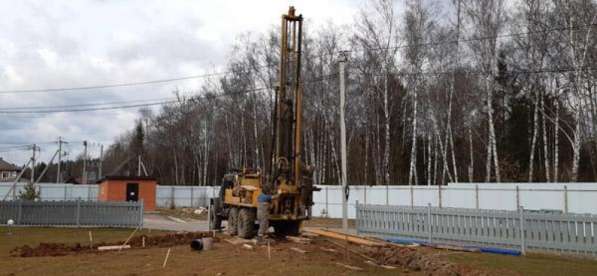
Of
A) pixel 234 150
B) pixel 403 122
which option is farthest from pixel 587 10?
pixel 234 150

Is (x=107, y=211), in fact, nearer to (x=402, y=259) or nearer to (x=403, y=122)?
(x=402, y=259)

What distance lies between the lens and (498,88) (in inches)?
1692

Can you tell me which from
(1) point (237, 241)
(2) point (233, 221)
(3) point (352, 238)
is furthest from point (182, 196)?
(3) point (352, 238)

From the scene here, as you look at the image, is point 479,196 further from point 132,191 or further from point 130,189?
point 130,189

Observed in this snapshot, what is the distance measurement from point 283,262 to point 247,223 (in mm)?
5581

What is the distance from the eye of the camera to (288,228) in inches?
757

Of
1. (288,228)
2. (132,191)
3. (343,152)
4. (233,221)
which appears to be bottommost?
(288,228)

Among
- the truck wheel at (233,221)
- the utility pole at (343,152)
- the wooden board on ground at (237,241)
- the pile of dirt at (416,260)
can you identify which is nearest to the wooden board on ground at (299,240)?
the wooden board on ground at (237,241)

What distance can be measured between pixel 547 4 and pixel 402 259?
24.4m

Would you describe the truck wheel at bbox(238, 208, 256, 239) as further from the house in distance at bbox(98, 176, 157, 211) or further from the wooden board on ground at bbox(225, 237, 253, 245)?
the house in distance at bbox(98, 176, 157, 211)

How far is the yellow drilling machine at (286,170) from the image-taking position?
17.6 m

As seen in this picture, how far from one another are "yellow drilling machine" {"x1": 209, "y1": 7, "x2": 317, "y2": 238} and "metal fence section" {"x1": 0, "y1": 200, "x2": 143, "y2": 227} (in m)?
8.65

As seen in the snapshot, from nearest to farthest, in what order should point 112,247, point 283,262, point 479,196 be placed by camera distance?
point 283,262 < point 112,247 < point 479,196

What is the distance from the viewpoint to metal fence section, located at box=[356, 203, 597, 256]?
14.7m
